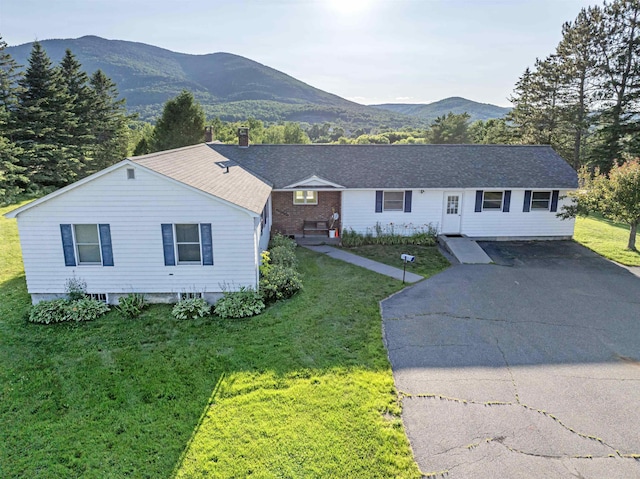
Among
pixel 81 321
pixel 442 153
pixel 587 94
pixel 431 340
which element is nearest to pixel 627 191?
pixel 442 153

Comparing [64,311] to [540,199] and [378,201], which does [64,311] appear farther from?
[540,199]

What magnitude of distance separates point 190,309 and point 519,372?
26.6 feet

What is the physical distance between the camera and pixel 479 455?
6.04 metres

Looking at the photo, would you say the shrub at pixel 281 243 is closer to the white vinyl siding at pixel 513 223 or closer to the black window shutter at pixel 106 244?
the black window shutter at pixel 106 244

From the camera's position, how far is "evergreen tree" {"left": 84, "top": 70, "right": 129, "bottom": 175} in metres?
35.9

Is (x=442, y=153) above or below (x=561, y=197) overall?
above

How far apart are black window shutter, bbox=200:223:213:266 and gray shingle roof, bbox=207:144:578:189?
7944 mm

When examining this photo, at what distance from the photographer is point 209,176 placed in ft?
42.9

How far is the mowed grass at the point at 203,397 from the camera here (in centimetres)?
596

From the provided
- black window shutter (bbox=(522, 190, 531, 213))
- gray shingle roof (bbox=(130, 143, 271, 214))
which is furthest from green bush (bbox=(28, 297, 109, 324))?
black window shutter (bbox=(522, 190, 531, 213))

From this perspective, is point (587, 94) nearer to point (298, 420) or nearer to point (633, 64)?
point (633, 64)

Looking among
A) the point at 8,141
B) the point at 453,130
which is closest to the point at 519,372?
the point at 8,141

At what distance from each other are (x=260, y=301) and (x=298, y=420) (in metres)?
4.86

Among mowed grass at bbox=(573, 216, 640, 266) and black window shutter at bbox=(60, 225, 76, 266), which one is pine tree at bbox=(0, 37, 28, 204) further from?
mowed grass at bbox=(573, 216, 640, 266)
